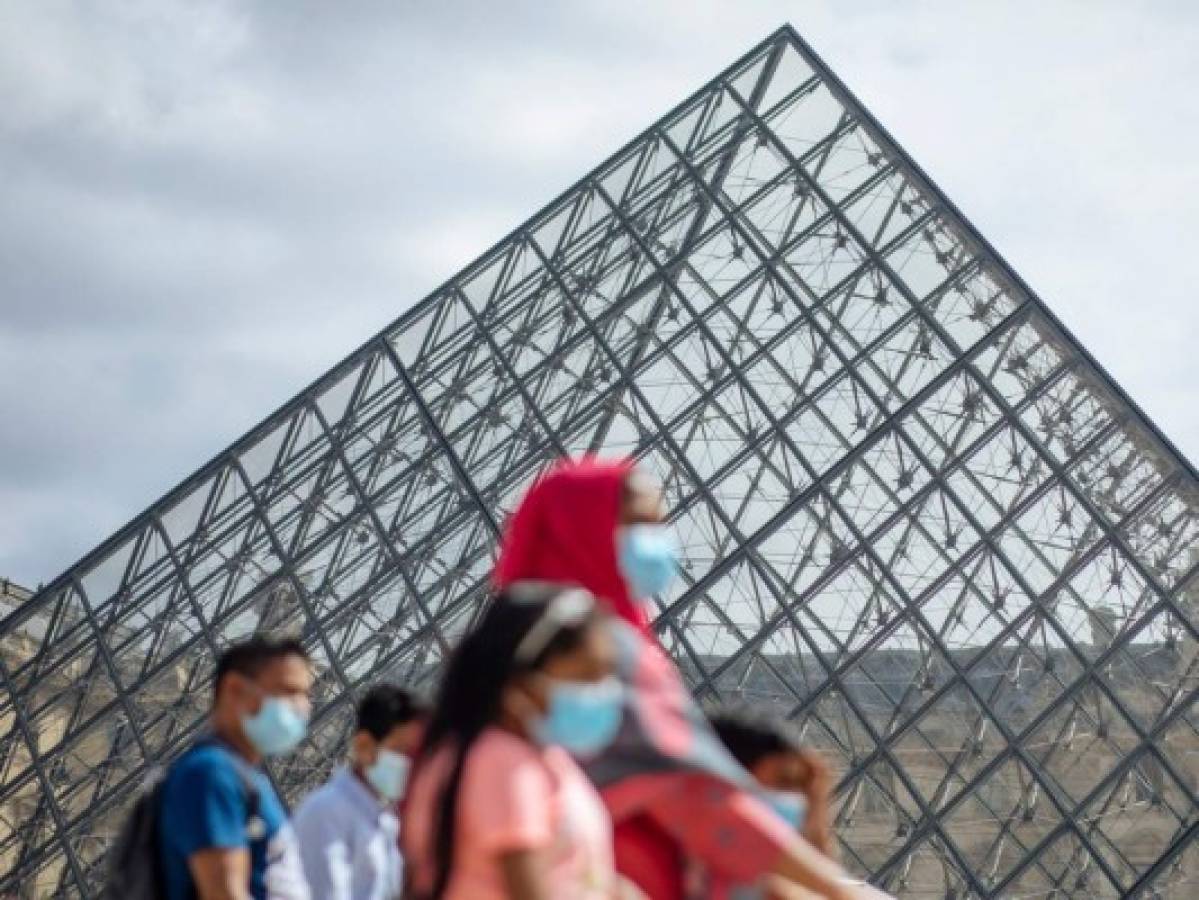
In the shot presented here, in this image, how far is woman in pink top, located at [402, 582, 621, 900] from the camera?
2574 millimetres

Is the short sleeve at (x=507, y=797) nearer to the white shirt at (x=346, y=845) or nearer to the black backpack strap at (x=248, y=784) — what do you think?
the black backpack strap at (x=248, y=784)

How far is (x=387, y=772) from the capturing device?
17.9 ft

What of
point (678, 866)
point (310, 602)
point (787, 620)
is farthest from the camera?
point (310, 602)

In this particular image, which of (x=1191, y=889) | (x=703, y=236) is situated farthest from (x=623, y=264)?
(x=1191, y=889)

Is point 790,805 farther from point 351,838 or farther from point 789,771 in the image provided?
point 351,838

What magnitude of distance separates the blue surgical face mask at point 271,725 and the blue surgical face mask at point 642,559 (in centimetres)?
131

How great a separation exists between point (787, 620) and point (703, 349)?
10.9ft

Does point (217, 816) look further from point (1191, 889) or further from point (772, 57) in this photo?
point (772, 57)

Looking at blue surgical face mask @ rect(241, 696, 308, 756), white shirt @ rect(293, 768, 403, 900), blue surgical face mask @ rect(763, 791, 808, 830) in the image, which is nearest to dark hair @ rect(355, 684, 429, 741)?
white shirt @ rect(293, 768, 403, 900)

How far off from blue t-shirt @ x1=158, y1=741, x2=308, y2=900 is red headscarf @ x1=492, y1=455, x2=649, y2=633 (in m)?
0.95

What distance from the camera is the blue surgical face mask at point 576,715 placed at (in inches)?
109

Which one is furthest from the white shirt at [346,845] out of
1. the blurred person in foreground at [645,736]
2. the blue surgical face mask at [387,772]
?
the blurred person in foreground at [645,736]

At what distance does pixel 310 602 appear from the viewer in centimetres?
1919

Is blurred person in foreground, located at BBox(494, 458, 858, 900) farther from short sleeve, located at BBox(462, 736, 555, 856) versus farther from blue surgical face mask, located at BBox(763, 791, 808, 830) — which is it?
blue surgical face mask, located at BBox(763, 791, 808, 830)
